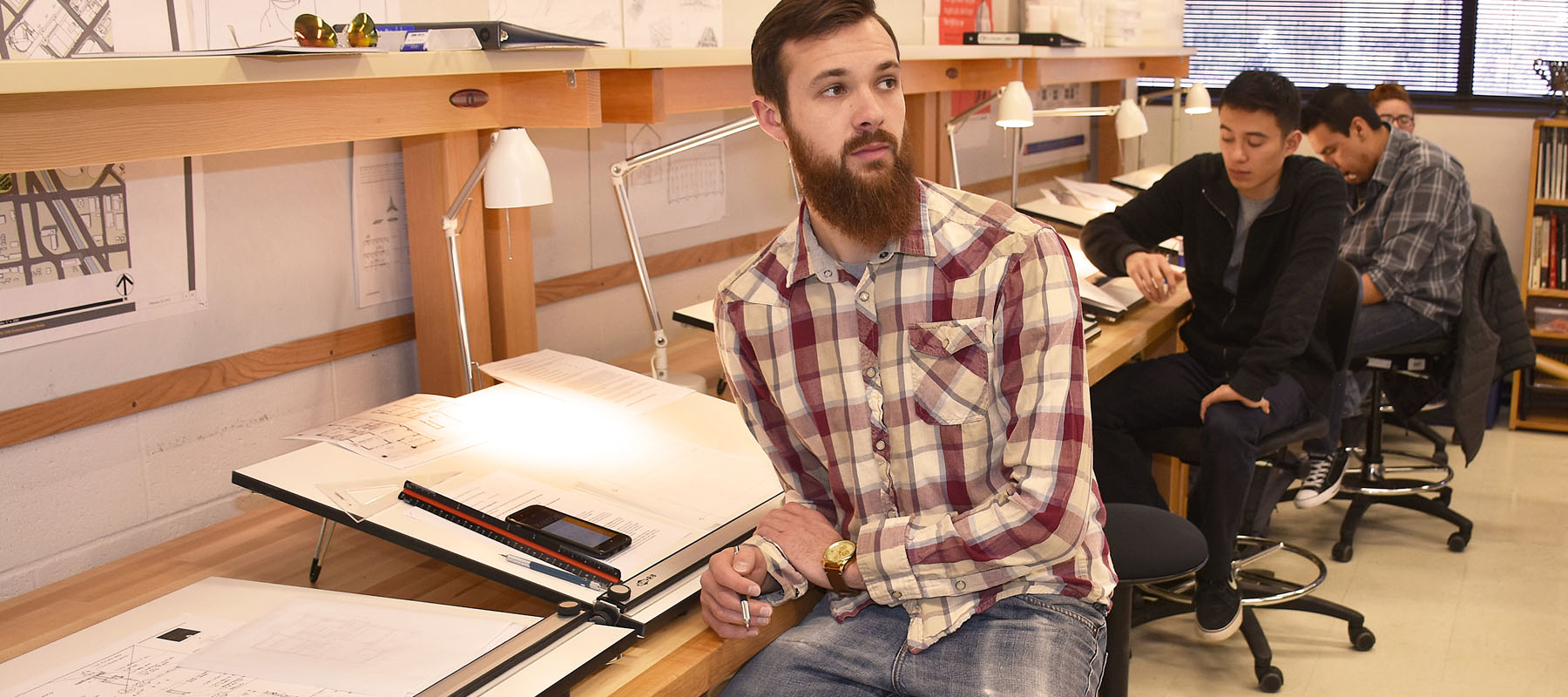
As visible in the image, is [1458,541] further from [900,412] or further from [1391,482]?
[900,412]

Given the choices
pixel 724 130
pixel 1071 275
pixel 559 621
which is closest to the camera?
pixel 559 621

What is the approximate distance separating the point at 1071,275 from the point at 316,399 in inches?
48.2

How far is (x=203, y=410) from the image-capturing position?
72.4 inches

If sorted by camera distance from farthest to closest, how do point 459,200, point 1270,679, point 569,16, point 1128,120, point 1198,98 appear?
point 1198,98
point 1128,120
point 1270,679
point 569,16
point 459,200

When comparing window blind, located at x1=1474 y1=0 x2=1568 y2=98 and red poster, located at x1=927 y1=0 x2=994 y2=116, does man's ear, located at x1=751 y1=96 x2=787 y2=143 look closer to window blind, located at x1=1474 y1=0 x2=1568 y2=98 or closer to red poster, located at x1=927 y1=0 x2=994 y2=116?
red poster, located at x1=927 y1=0 x2=994 y2=116

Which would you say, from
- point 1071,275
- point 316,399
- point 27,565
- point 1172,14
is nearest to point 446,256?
point 316,399

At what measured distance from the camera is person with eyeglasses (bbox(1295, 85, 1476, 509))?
3465 mm

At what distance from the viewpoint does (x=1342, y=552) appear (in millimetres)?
3357

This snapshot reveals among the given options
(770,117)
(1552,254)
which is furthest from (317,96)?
(1552,254)

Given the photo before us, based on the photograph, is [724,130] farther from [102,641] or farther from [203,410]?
[102,641]

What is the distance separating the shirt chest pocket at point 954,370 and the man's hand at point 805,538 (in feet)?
0.64

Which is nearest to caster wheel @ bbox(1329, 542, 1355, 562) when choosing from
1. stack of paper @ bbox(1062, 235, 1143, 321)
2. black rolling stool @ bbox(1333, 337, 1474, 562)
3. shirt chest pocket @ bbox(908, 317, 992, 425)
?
black rolling stool @ bbox(1333, 337, 1474, 562)

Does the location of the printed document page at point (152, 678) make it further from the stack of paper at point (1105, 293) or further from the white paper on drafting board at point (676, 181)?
the stack of paper at point (1105, 293)

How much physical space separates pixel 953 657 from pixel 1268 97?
175 cm
